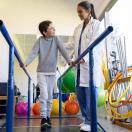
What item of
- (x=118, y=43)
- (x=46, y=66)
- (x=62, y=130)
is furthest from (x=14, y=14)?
(x=62, y=130)

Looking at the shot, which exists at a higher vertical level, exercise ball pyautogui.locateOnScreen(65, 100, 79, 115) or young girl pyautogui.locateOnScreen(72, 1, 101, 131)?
young girl pyautogui.locateOnScreen(72, 1, 101, 131)

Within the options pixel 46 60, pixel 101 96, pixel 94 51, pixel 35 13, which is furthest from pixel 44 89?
pixel 35 13

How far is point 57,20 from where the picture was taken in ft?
21.2

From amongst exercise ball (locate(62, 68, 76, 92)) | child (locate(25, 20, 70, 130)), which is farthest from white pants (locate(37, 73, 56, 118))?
exercise ball (locate(62, 68, 76, 92))

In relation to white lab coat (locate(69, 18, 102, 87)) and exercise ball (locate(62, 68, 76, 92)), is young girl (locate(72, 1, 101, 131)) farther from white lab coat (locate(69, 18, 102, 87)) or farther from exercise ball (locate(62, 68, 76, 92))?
exercise ball (locate(62, 68, 76, 92))

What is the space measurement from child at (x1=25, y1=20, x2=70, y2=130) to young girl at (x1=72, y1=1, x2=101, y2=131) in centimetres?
37

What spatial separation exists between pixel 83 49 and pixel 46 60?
0.52 metres

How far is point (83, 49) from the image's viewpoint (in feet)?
7.97

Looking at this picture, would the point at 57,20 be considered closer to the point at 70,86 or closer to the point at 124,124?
the point at 70,86

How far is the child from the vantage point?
2.73 m

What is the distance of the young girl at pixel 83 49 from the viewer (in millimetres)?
2332

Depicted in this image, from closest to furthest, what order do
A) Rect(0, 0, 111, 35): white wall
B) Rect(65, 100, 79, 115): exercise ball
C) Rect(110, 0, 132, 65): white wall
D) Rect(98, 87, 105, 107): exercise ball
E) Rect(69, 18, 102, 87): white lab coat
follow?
Rect(69, 18, 102, 87): white lab coat < Rect(110, 0, 132, 65): white wall < Rect(98, 87, 105, 107): exercise ball < Rect(65, 100, 79, 115): exercise ball < Rect(0, 0, 111, 35): white wall

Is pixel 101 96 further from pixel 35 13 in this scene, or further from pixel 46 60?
pixel 35 13

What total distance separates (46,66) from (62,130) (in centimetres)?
69
